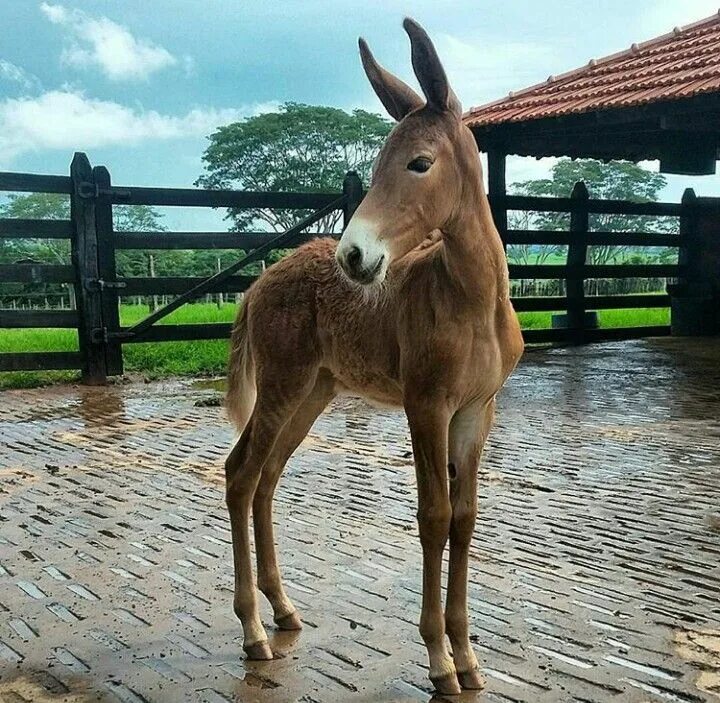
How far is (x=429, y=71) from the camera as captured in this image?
261 centimetres

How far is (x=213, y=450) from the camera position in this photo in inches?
265

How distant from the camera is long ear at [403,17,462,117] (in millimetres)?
2535

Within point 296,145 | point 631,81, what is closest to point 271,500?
point 631,81

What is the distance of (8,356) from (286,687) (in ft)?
27.4

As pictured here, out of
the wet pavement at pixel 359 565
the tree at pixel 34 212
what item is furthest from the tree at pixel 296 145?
the wet pavement at pixel 359 565

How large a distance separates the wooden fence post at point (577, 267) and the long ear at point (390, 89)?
455 inches

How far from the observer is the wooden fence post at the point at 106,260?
10.4 m

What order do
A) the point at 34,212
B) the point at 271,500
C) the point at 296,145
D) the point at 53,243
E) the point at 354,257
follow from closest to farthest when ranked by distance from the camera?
1. the point at 354,257
2. the point at 271,500
3. the point at 53,243
4. the point at 34,212
5. the point at 296,145

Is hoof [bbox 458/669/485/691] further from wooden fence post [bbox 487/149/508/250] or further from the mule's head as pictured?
wooden fence post [bbox 487/149/508/250]

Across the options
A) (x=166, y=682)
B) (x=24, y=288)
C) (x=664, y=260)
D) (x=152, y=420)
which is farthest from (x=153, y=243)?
(x=664, y=260)

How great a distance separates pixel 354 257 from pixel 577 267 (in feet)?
39.7

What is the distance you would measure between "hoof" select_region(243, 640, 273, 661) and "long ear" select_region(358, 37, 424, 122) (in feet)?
6.14

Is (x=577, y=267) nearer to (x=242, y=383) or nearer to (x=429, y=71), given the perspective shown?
(x=242, y=383)

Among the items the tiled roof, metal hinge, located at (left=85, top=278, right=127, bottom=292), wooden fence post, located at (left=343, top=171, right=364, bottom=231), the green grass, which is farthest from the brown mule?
the green grass
